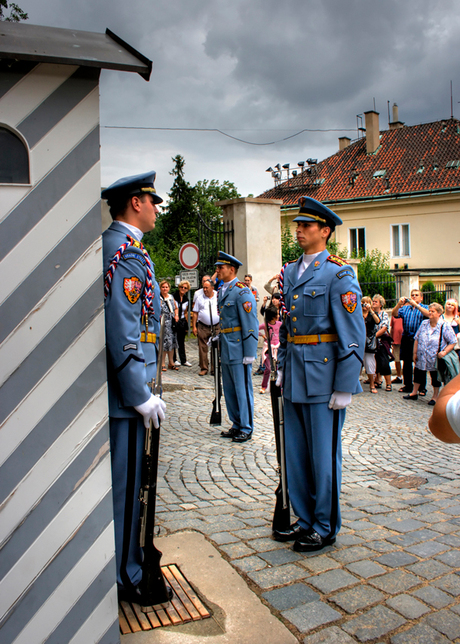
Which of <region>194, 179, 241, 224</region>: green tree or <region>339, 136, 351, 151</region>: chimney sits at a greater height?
<region>194, 179, 241, 224</region>: green tree

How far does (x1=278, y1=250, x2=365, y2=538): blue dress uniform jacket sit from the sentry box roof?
1.89 meters

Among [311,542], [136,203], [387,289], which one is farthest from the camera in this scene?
[387,289]

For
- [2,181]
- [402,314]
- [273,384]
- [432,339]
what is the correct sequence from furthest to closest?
[402,314] < [432,339] < [273,384] < [2,181]

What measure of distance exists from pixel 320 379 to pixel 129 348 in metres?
1.44

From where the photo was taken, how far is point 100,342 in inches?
89.1

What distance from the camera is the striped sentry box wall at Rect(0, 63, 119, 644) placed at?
207 cm

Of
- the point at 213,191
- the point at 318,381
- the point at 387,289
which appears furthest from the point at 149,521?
the point at 213,191

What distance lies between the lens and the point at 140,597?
9.11 feet

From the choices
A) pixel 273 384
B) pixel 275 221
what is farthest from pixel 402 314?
pixel 273 384

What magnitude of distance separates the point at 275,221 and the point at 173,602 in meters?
12.1

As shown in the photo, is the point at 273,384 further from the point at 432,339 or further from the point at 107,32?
the point at 432,339

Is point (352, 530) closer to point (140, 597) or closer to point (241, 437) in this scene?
point (140, 597)

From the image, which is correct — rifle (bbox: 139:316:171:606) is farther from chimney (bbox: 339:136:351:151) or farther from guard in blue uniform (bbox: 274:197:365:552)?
chimney (bbox: 339:136:351:151)

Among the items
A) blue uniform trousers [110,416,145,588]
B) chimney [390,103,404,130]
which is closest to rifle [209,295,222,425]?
blue uniform trousers [110,416,145,588]
